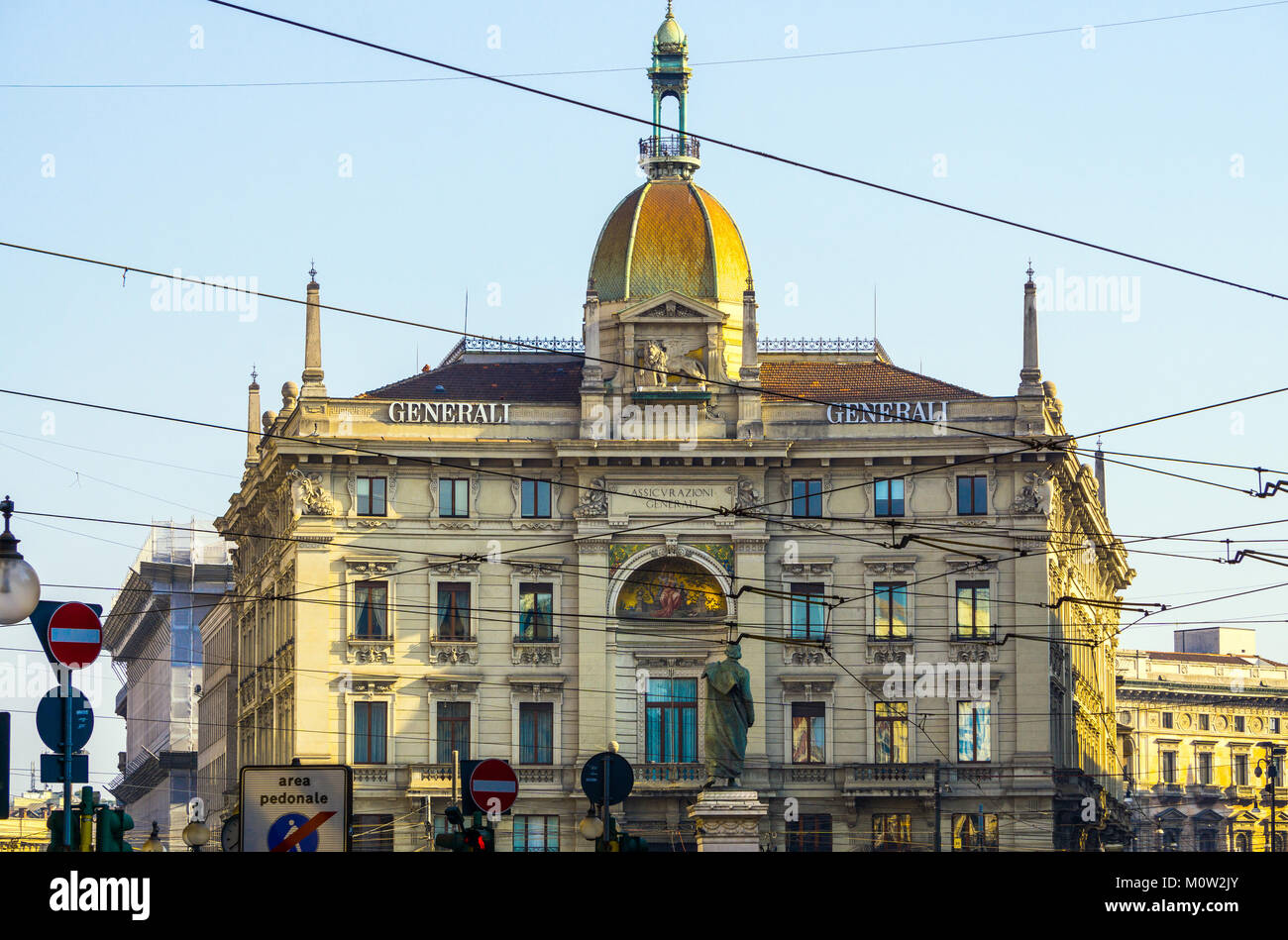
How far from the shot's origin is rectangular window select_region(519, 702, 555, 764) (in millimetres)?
79500

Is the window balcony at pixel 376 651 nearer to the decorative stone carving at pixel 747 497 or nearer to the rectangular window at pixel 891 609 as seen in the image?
the decorative stone carving at pixel 747 497

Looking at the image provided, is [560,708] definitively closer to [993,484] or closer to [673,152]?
[993,484]

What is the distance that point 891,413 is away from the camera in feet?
266

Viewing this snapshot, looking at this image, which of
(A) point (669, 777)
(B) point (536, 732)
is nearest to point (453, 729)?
(B) point (536, 732)

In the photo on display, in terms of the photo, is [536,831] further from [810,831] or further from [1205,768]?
[1205,768]

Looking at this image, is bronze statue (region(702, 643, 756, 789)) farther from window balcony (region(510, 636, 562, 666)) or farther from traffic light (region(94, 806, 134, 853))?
traffic light (region(94, 806, 134, 853))

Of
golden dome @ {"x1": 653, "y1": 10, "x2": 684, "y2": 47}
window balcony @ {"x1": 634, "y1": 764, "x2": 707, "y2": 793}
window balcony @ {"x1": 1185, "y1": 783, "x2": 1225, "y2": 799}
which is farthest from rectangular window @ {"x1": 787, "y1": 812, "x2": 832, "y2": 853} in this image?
window balcony @ {"x1": 1185, "y1": 783, "x2": 1225, "y2": 799}

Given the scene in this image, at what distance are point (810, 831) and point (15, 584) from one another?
185ft

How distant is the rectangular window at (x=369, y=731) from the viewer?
259 feet

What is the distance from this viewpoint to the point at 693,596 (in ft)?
266

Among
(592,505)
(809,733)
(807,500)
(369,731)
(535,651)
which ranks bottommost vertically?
(809,733)

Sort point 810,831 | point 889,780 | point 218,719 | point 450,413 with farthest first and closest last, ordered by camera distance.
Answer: point 218,719 → point 450,413 → point 889,780 → point 810,831

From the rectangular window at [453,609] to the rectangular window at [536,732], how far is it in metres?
3.05

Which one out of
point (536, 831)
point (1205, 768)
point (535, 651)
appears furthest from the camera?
point (1205, 768)
